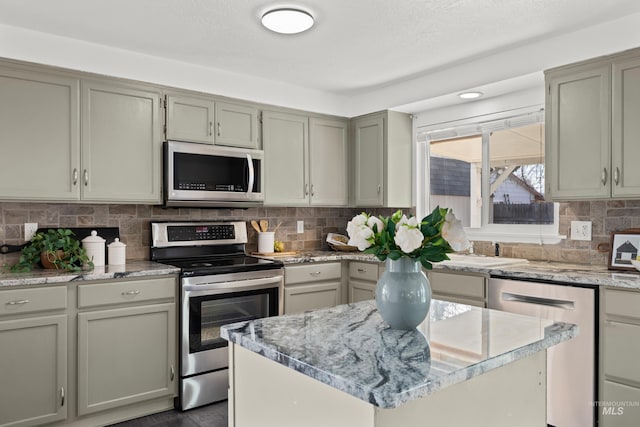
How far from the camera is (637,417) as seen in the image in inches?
94.6

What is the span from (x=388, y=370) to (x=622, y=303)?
6.33 ft

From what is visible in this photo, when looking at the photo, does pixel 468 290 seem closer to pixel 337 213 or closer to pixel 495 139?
pixel 495 139

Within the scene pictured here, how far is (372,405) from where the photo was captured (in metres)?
1.02

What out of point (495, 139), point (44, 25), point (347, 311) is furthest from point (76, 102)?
point (495, 139)

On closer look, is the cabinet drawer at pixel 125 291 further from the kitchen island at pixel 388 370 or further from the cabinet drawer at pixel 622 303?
the cabinet drawer at pixel 622 303

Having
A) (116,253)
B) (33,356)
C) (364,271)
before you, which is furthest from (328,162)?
(33,356)

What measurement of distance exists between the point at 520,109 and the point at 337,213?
6.25ft

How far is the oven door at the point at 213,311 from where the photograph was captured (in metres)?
3.04

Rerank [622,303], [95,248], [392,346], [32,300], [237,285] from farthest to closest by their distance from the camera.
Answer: [237,285] → [95,248] → [32,300] → [622,303] → [392,346]

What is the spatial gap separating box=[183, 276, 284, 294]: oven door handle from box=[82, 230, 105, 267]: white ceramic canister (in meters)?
0.60

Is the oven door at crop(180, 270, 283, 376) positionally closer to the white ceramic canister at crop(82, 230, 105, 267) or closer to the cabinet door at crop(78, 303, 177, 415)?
the cabinet door at crop(78, 303, 177, 415)

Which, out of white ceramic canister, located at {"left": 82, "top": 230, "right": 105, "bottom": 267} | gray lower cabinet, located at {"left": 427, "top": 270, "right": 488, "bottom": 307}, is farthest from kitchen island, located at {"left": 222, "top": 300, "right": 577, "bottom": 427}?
white ceramic canister, located at {"left": 82, "top": 230, "right": 105, "bottom": 267}

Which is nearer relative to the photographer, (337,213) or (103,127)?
(103,127)

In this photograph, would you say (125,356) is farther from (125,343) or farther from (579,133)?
A: (579,133)
